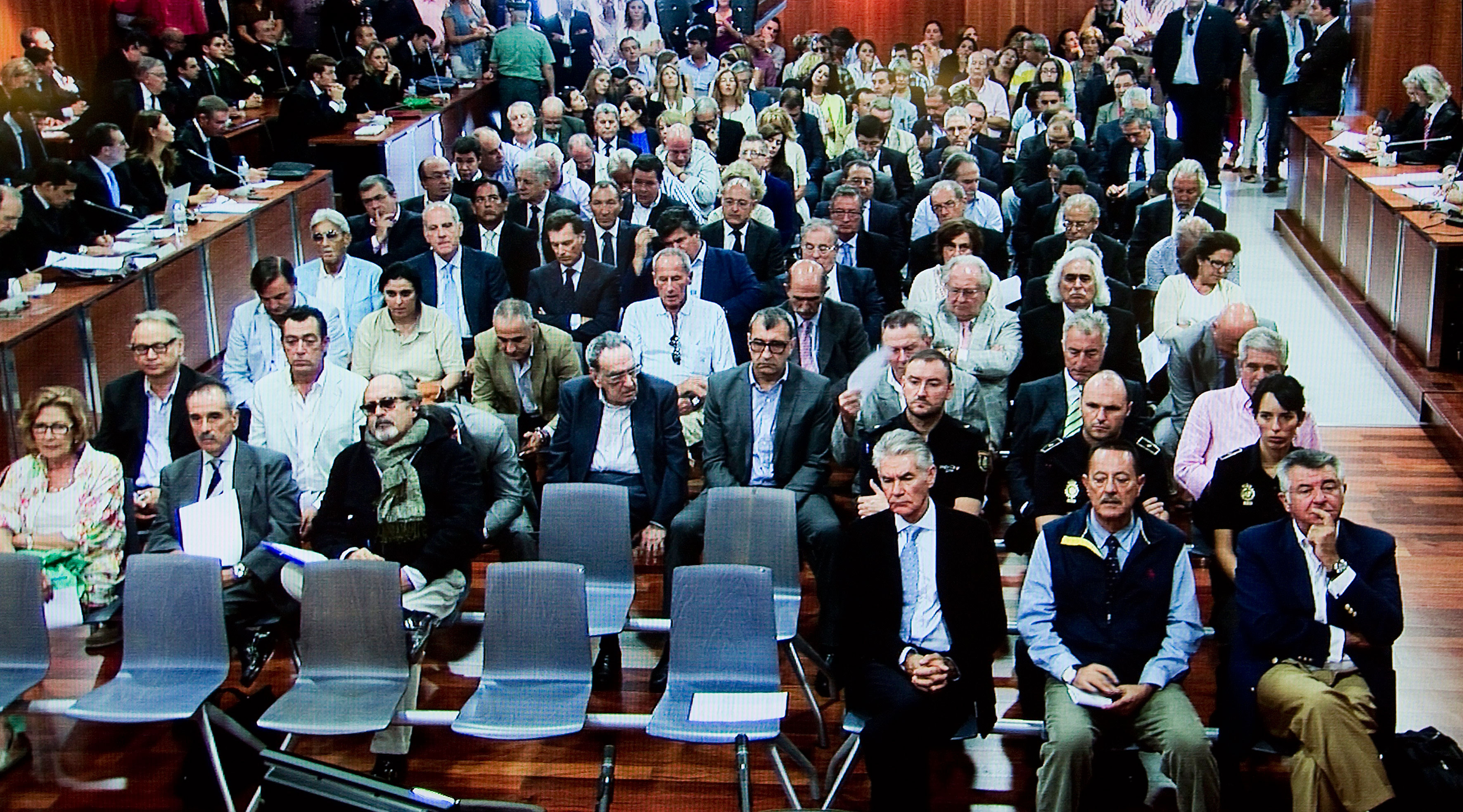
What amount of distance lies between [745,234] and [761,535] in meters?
2.78

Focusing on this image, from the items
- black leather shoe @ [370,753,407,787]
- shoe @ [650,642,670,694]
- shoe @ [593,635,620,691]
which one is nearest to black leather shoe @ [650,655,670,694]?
shoe @ [650,642,670,694]

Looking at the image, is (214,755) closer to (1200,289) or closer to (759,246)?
(759,246)

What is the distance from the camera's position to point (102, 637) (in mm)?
4863

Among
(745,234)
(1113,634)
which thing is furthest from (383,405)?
(745,234)

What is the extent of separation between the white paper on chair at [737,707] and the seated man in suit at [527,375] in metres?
1.79

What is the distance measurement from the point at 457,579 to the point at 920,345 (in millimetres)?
1700

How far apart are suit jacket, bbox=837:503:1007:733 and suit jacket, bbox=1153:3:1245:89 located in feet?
26.4

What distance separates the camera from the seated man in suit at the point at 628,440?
16.2ft

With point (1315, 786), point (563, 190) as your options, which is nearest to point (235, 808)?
point (1315, 786)

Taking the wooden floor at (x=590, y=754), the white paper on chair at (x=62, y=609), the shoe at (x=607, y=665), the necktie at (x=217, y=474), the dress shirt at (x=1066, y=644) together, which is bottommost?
the wooden floor at (x=590, y=754)

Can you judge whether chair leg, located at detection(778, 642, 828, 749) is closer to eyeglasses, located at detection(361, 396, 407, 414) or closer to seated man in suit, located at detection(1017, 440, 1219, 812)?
seated man in suit, located at detection(1017, 440, 1219, 812)

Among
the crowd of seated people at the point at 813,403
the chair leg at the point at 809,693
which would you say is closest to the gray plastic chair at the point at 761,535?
the chair leg at the point at 809,693

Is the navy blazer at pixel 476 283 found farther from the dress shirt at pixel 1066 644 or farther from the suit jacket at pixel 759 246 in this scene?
the dress shirt at pixel 1066 644

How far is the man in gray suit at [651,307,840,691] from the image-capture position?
486 cm
